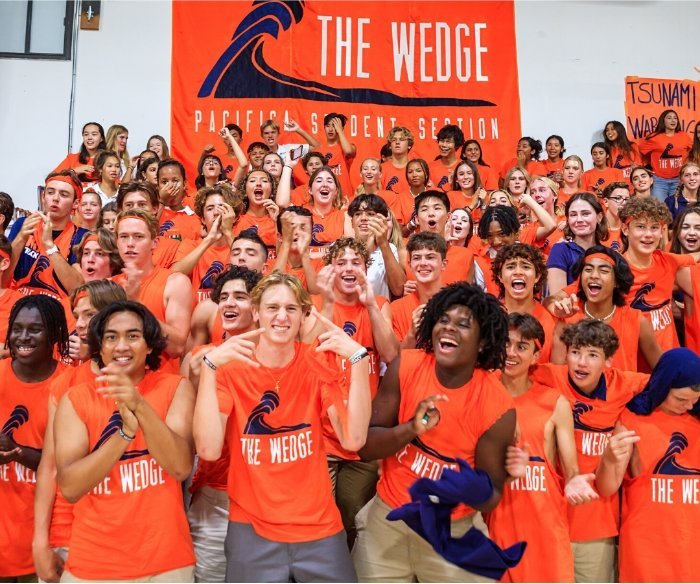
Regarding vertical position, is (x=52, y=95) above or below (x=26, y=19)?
below

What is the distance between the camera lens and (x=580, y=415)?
375 centimetres

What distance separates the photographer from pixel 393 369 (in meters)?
3.31

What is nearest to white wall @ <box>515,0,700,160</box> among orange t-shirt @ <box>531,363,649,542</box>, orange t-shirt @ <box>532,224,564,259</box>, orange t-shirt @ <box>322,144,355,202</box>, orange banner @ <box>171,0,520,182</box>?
orange banner @ <box>171,0,520,182</box>

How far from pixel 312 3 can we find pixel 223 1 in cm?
122

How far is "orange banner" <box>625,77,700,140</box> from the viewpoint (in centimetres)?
1124

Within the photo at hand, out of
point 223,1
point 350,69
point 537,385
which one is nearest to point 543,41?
point 350,69

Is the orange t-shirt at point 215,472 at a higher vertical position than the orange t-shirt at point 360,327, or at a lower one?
lower

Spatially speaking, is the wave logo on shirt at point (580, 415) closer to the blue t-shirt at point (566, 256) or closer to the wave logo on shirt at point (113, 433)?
the blue t-shirt at point (566, 256)

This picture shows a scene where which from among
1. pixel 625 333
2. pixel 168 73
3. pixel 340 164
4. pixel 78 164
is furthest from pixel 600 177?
pixel 78 164

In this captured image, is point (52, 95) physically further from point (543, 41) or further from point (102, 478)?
point (102, 478)

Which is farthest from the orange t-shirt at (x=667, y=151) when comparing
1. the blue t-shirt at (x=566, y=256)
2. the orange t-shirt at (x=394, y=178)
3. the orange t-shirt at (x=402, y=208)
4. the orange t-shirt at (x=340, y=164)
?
the blue t-shirt at (x=566, y=256)

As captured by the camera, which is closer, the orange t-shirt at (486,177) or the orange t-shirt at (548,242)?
the orange t-shirt at (548,242)

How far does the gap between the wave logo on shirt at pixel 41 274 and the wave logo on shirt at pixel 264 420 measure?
2.60 meters

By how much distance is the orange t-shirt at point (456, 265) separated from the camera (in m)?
5.21
